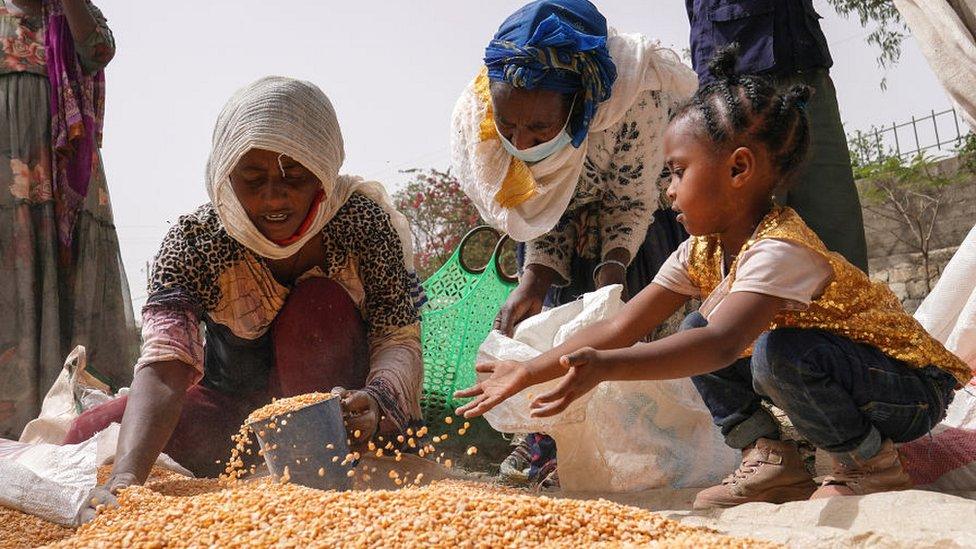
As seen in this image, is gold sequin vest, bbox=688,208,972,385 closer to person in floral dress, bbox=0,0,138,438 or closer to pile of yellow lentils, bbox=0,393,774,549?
pile of yellow lentils, bbox=0,393,774,549

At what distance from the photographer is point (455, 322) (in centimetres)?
482

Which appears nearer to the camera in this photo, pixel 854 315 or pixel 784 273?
pixel 784 273

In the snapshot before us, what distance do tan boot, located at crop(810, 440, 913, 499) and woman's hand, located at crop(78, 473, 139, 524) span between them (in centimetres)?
191

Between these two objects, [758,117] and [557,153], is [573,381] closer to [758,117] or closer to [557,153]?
[758,117]

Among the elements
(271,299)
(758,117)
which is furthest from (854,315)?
(271,299)

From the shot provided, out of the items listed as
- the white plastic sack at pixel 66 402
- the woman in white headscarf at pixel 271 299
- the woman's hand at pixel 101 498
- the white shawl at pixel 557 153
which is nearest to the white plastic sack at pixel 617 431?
the woman in white headscarf at pixel 271 299

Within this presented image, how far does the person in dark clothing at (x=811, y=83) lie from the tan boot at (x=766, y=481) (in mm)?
1381

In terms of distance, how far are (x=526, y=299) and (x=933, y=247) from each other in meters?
6.58

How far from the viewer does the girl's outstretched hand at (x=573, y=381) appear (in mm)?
2150

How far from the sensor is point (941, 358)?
8.68ft

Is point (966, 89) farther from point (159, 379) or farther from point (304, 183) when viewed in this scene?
point (159, 379)

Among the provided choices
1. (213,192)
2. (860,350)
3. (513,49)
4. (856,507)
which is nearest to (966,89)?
(860,350)

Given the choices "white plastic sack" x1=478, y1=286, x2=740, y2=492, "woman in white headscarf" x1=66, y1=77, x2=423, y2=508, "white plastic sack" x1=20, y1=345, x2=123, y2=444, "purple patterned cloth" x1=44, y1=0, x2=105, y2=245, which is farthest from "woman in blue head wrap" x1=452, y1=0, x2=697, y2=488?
"purple patterned cloth" x1=44, y1=0, x2=105, y2=245

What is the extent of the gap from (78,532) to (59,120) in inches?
122
